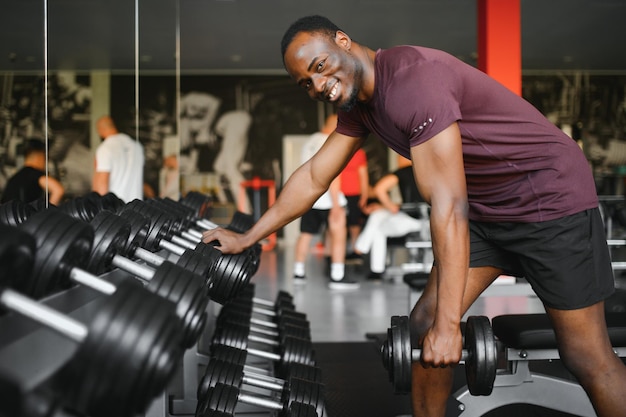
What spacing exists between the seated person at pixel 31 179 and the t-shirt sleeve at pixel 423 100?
1.23 m

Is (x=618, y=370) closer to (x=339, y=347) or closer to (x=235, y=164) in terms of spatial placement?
(x=339, y=347)

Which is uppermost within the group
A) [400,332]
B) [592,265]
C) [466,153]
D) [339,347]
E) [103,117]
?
[103,117]

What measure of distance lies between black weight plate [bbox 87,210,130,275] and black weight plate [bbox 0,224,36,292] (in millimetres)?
285

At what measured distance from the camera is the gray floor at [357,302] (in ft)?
10.5

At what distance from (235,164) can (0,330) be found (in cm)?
822

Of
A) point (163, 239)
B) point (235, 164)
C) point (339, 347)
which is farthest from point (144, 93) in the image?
point (163, 239)

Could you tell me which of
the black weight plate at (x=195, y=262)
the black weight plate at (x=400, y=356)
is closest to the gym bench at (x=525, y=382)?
the black weight plate at (x=400, y=356)

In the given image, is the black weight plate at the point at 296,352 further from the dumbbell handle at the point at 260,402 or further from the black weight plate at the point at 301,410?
the black weight plate at the point at 301,410

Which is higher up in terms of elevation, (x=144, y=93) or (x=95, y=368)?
(x=144, y=93)

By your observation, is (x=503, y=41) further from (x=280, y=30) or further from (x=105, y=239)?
(x=105, y=239)

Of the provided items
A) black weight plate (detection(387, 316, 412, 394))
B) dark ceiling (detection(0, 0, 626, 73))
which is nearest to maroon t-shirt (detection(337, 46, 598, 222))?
black weight plate (detection(387, 316, 412, 394))

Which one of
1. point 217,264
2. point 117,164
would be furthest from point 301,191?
point 117,164

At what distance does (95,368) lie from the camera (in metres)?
0.73

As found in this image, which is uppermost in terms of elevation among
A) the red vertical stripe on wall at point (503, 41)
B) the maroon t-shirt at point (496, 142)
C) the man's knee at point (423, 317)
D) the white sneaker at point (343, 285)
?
the red vertical stripe on wall at point (503, 41)
